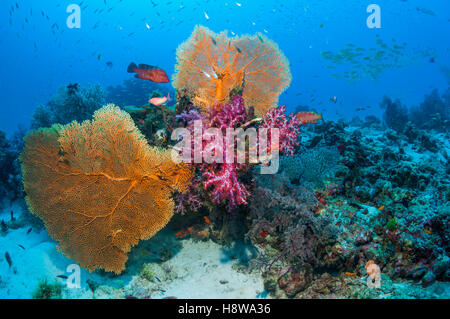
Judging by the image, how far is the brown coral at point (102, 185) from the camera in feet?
12.2

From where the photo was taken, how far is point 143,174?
147 inches

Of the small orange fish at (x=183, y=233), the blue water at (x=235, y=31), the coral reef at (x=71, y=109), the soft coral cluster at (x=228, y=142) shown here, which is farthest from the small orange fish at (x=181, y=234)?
the blue water at (x=235, y=31)

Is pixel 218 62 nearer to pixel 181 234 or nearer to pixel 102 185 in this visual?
pixel 102 185

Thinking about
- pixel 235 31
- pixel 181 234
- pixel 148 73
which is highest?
pixel 235 31

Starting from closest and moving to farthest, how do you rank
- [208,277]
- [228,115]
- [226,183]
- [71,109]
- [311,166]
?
[226,183]
[228,115]
[208,277]
[311,166]
[71,109]

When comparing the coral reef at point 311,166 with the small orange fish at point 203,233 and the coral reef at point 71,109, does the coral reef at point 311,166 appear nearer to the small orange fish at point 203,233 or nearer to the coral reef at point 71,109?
the small orange fish at point 203,233

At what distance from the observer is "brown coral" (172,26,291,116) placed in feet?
14.7

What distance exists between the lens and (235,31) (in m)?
76.6

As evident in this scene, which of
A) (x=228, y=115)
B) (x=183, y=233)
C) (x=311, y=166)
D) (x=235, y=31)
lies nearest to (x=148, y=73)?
(x=228, y=115)

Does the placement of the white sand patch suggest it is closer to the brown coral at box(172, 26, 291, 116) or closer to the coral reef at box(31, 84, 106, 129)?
the brown coral at box(172, 26, 291, 116)

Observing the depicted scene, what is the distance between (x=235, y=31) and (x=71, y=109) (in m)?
79.4

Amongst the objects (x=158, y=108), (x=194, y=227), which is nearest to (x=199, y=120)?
(x=158, y=108)

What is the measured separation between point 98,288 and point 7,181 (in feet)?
21.8
